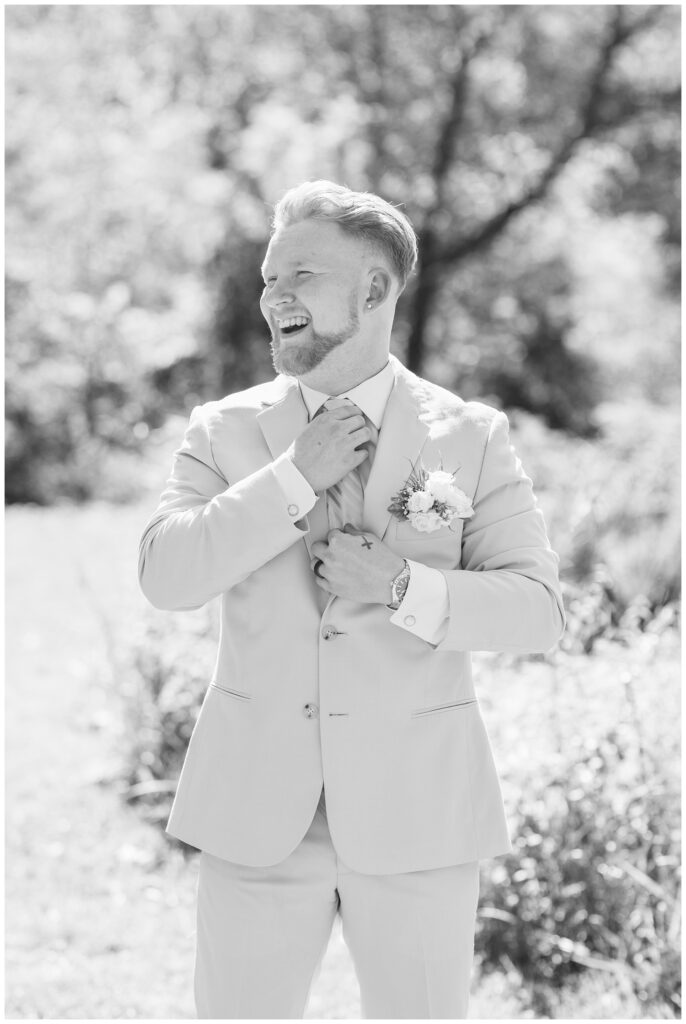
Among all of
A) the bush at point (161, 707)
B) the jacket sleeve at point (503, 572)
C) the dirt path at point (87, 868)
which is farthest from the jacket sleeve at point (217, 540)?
the bush at point (161, 707)

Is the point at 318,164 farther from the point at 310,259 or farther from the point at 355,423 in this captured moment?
the point at 355,423

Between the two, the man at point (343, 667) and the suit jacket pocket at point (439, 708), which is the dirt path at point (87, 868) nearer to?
the man at point (343, 667)

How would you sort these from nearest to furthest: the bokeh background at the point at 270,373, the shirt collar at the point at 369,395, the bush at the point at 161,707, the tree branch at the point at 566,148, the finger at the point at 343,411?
the finger at the point at 343,411
the shirt collar at the point at 369,395
the bokeh background at the point at 270,373
the bush at the point at 161,707
the tree branch at the point at 566,148

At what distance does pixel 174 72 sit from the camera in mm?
18953

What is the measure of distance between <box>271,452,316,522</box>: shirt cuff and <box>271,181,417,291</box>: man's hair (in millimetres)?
492

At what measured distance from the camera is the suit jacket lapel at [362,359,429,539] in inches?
82.8

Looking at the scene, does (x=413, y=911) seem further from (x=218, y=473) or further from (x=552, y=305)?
(x=552, y=305)

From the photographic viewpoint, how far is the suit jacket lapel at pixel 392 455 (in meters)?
2.10

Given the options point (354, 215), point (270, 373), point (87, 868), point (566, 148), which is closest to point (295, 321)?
point (354, 215)

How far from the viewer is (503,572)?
2.03 meters

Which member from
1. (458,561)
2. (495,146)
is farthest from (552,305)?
(458,561)

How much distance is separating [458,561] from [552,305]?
60.9 ft

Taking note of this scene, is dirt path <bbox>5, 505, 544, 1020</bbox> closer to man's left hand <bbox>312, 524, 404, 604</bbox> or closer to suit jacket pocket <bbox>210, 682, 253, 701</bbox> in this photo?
suit jacket pocket <bbox>210, 682, 253, 701</bbox>

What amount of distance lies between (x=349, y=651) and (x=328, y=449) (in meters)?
0.39
